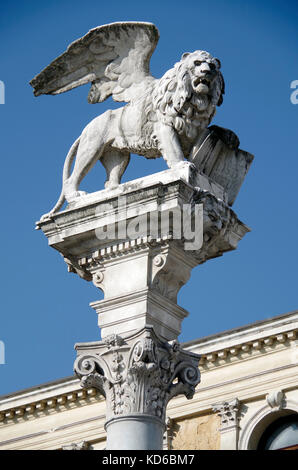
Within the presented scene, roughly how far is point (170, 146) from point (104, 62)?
81.5 inches

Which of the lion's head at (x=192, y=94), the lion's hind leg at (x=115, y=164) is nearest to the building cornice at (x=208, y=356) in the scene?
the lion's hind leg at (x=115, y=164)

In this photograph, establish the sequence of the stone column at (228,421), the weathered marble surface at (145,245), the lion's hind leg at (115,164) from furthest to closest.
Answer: the stone column at (228,421) → the lion's hind leg at (115,164) → the weathered marble surface at (145,245)

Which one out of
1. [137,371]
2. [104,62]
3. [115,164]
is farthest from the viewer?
[104,62]

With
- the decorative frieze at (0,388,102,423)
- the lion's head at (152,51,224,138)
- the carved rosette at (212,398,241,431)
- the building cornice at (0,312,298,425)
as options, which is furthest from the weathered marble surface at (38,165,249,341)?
the decorative frieze at (0,388,102,423)

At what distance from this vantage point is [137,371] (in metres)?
12.2

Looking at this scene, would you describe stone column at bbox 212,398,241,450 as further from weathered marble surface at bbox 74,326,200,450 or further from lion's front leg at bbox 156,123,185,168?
weathered marble surface at bbox 74,326,200,450

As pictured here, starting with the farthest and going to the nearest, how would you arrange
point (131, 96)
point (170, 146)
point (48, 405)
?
point (48, 405) → point (131, 96) → point (170, 146)

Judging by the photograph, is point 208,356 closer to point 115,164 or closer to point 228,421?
point 228,421

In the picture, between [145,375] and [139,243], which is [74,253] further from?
[145,375]

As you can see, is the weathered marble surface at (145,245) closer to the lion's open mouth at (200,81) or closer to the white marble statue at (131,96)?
the white marble statue at (131,96)

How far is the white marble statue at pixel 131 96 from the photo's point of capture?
43.8ft

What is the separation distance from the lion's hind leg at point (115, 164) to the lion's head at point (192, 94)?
76 cm

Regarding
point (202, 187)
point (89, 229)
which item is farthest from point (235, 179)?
point (89, 229)

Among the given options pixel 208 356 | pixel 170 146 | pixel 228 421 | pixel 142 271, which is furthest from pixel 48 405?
pixel 142 271
